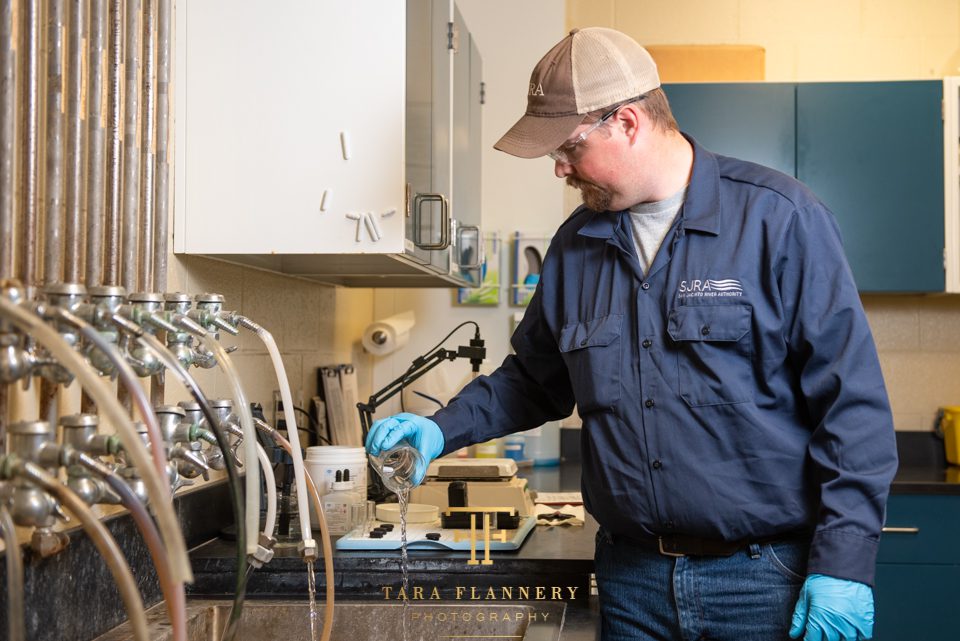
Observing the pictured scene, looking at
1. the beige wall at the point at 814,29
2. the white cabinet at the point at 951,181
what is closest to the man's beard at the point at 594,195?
the white cabinet at the point at 951,181

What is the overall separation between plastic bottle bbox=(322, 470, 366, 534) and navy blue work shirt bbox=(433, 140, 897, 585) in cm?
57

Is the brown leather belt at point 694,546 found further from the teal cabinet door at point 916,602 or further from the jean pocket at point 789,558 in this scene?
the teal cabinet door at point 916,602

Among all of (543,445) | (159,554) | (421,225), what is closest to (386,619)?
(421,225)

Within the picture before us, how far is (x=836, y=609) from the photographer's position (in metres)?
1.37

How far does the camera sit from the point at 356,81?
1789 mm

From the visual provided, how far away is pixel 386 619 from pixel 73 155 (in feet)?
2.92

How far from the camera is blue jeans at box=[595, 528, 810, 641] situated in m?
1.49

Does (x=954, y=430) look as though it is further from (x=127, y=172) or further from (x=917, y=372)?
(x=127, y=172)

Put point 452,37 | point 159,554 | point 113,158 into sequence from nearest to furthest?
point 159,554 < point 113,158 < point 452,37

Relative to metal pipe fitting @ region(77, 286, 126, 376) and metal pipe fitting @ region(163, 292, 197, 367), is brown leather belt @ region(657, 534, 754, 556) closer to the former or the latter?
metal pipe fitting @ region(163, 292, 197, 367)

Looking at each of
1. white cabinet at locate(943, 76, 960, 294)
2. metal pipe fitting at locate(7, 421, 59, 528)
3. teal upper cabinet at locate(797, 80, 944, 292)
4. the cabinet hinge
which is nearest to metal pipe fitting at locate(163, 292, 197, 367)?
metal pipe fitting at locate(7, 421, 59, 528)

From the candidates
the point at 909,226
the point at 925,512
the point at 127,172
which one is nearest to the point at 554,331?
the point at 127,172

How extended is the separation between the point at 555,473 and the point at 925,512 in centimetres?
114

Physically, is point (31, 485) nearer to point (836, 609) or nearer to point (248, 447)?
A: point (248, 447)
